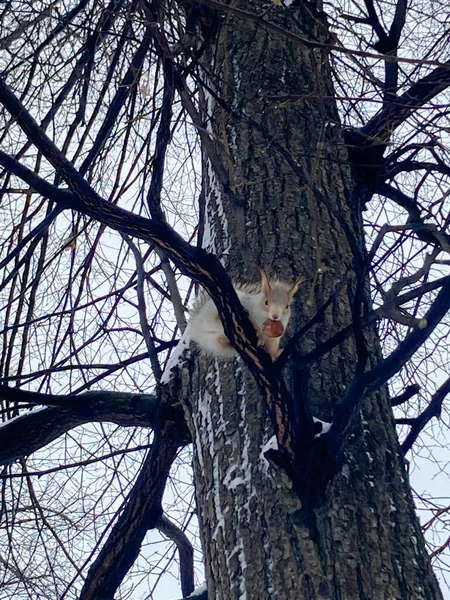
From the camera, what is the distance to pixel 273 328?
6.59 ft

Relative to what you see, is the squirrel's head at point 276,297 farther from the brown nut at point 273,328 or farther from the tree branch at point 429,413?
the tree branch at point 429,413

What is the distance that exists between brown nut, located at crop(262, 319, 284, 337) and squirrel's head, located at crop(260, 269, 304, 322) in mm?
39

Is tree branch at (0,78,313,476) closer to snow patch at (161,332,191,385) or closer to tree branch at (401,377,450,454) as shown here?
tree branch at (401,377,450,454)

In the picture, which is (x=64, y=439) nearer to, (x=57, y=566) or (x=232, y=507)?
(x=57, y=566)

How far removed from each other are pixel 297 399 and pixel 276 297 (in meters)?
0.44

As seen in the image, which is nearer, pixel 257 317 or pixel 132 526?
pixel 257 317

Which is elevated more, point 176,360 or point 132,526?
point 176,360

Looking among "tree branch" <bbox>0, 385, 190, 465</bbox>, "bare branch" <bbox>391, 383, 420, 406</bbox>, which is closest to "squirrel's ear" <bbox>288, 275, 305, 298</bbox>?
"bare branch" <bbox>391, 383, 420, 406</bbox>

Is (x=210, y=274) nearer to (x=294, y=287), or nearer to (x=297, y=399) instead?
(x=297, y=399)

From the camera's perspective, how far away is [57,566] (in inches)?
146

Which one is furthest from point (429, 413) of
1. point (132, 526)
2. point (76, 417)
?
point (76, 417)

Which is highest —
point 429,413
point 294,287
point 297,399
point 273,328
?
point 294,287

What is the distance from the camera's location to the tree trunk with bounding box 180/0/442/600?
1.72 m

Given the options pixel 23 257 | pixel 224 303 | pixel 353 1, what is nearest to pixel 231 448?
pixel 224 303
